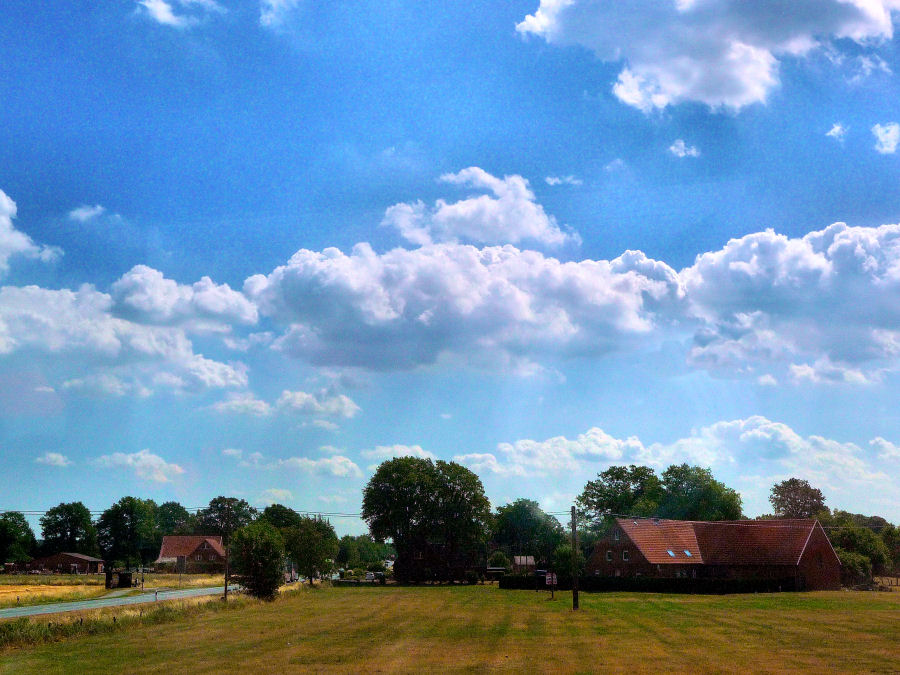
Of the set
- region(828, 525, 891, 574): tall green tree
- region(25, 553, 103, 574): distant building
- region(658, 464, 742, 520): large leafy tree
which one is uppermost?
region(658, 464, 742, 520): large leafy tree

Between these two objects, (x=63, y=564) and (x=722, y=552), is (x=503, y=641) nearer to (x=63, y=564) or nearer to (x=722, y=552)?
(x=722, y=552)

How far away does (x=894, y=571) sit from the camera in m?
130

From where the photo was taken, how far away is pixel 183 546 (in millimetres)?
152000

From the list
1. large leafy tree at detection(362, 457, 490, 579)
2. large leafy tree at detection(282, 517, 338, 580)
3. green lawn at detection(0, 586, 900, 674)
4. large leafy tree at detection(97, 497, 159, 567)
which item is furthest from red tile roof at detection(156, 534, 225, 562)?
green lawn at detection(0, 586, 900, 674)

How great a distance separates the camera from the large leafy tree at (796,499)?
167500 mm

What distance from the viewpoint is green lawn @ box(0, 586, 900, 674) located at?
31781 mm

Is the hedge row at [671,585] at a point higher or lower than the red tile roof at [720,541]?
lower

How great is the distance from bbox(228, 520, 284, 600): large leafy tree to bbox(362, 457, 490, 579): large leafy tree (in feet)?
158

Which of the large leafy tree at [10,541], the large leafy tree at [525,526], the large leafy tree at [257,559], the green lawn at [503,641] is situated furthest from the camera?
the large leafy tree at [525,526]

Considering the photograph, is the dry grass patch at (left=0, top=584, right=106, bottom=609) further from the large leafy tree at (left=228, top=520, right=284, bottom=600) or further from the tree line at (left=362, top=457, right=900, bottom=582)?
the tree line at (left=362, top=457, right=900, bottom=582)

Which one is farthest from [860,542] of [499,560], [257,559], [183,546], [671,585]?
[183,546]

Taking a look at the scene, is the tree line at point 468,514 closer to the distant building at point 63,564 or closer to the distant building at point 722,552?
the distant building at point 722,552

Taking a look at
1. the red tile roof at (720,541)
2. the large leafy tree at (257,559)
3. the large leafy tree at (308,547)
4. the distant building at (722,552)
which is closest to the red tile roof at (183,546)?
the large leafy tree at (308,547)

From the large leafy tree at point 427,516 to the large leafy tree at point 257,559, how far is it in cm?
4806
